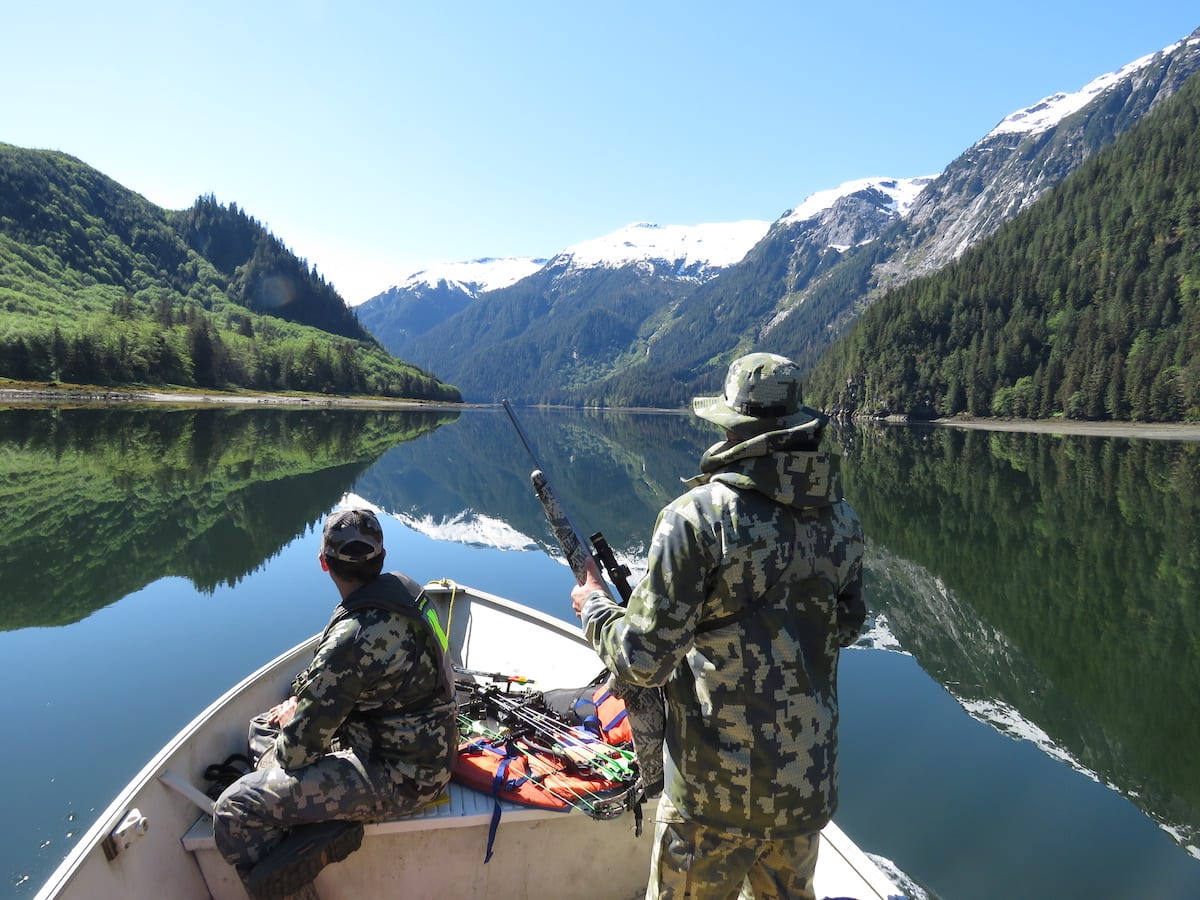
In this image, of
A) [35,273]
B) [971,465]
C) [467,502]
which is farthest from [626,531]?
[35,273]

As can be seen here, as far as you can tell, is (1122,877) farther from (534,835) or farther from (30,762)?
(30,762)

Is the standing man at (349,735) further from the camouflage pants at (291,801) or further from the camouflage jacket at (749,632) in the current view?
the camouflage jacket at (749,632)

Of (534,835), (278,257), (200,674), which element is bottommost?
(200,674)

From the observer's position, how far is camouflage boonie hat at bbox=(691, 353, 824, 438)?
3021 millimetres

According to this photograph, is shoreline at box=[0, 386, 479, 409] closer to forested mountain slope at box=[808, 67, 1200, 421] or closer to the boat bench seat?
the boat bench seat

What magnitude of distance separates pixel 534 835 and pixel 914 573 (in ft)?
53.9

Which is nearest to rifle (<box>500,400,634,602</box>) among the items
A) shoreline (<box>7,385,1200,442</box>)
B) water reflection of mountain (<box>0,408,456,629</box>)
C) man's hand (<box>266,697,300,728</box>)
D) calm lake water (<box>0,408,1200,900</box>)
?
man's hand (<box>266,697,300,728</box>)

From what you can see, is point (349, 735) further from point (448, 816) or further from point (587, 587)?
point (587, 587)

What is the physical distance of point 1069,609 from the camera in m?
15.1

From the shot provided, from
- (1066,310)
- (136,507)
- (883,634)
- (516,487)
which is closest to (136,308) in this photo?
(516,487)

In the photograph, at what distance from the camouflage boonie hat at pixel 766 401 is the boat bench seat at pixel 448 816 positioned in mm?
3459

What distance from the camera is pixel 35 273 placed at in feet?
472

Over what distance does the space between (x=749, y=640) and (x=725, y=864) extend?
44.9 inches

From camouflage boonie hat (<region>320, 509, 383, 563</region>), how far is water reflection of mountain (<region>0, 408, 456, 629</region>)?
38.0ft
